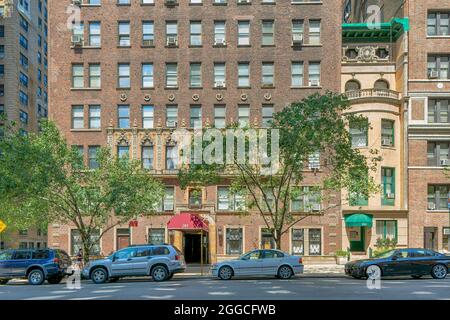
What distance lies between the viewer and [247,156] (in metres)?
27.6

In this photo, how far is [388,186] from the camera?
39.0 meters

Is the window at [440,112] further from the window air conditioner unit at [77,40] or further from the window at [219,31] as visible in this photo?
the window air conditioner unit at [77,40]

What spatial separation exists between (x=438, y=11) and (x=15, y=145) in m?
32.2

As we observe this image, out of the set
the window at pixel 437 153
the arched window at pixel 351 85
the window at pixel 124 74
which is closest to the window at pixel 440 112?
the window at pixel 437 153

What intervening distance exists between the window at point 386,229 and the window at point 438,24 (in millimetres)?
14933

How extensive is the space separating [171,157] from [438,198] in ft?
67.0

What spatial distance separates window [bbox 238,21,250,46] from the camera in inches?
1578

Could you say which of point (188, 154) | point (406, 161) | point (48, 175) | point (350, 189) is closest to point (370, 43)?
point (406, 161)

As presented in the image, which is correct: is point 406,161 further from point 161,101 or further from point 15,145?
point 15,145

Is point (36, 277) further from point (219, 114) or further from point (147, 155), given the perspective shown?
point (219, 114)

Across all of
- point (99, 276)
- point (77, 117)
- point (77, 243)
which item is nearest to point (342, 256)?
point (99, 276)

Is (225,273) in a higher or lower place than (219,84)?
lower

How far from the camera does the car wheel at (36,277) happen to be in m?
23.2

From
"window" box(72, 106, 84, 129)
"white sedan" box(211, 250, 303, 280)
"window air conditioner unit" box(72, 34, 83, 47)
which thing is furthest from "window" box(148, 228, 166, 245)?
"window air conditioner unit" box(72, 34, 83, 47)
